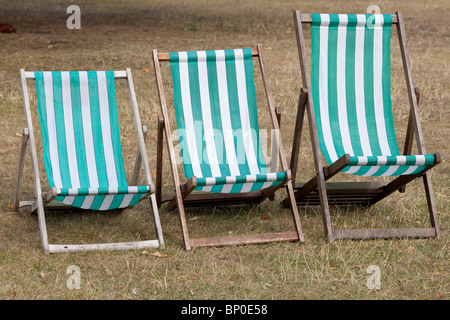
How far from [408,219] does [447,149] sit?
168 centimetres

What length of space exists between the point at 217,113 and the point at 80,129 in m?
0.84

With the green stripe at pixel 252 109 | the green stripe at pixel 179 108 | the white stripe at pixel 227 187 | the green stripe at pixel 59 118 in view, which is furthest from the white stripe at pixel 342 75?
the green stripe at pixel 59 118

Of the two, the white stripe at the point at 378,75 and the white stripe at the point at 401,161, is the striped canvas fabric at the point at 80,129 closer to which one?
the white stripe at the point at 401,161

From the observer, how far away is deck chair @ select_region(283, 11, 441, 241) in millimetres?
4059

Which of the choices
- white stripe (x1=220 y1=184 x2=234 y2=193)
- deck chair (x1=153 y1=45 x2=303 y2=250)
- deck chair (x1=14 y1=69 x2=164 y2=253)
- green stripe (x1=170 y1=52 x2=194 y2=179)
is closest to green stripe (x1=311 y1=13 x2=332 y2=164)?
deck chair (x1=153 y1=45 x2=303 y2=250)

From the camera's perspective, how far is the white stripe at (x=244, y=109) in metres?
4.10

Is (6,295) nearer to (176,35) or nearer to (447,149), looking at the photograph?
(447,149)

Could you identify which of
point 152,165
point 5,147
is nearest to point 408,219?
point 152,165


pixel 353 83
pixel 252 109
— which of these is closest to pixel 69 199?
pixel 252 109

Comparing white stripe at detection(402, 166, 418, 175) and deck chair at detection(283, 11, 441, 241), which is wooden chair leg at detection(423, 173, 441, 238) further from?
white stripe at detection(402, 166, 418, 175)

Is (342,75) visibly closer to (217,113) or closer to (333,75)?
Result: (333,75)

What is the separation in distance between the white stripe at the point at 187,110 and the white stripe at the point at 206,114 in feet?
0.25

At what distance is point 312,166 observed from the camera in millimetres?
5246

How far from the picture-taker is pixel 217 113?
4.11m
